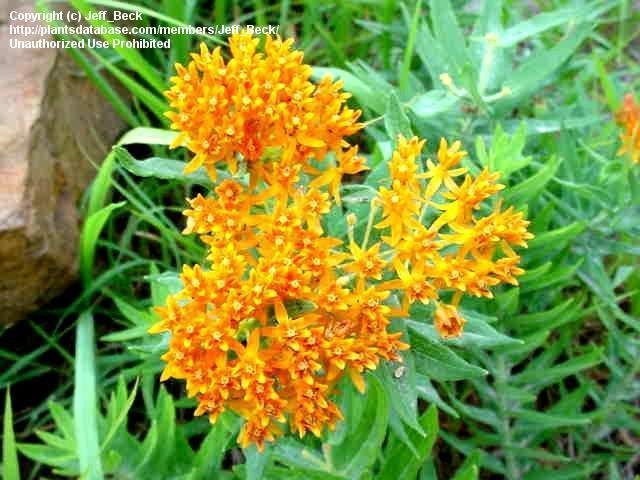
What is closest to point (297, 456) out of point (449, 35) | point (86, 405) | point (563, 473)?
point (86, 405)

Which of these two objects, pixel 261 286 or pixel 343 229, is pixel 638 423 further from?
pixel 261 286

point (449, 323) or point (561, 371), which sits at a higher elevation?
point (449, 323)

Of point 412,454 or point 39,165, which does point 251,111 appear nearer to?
point 412,454

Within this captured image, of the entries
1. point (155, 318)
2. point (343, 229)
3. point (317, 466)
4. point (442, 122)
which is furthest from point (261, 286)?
point (442, 122)

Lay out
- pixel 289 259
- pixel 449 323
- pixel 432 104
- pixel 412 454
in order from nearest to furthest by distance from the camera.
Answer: pixel 289 259 → pixel 449 323 → pixel 412 454 → pixel 432 104

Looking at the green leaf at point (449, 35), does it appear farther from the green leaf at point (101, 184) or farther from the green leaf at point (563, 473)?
the green leaf at point (563, 473)

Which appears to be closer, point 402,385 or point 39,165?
point 402,385

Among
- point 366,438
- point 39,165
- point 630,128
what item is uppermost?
point 630,128

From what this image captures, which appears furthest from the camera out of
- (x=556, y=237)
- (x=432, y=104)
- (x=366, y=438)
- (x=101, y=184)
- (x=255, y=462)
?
(x=101, y=184)
